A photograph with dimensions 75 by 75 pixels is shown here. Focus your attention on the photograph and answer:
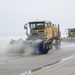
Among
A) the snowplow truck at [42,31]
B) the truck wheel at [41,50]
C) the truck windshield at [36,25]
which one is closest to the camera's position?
the truck wheel at [41,50]

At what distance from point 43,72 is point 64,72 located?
0.92m

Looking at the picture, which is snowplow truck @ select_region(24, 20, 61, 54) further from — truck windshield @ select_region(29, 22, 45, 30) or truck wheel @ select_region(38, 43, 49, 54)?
truck wheel @ select_region(38, 43, 49, 54)

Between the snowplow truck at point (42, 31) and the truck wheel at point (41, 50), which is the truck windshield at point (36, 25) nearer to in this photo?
the snowplow truck at point (42, 31)

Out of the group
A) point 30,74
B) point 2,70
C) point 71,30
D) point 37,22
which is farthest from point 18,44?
point 71,30

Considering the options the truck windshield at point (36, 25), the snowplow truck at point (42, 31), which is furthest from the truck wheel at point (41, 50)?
the truck windshield at point (36, 25)

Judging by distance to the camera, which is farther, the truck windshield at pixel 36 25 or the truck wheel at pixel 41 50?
the truck windshield at pixel 36 25

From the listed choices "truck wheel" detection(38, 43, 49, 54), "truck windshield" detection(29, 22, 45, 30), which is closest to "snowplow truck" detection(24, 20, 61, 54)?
"truck windshield" detection(29, 22, 45, 30)

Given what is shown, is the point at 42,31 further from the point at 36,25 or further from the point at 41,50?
the point at 41,50

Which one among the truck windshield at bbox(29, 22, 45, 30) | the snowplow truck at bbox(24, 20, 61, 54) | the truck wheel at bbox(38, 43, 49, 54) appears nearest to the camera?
the truck wheel at bbox(38, 43, 49, 54)

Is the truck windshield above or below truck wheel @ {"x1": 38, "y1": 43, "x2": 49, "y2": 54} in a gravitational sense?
above

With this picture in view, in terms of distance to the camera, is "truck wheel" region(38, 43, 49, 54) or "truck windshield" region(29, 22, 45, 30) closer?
"truck wheel" region(38, 43, 49, 54)

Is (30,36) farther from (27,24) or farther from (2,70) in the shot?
(2,70)

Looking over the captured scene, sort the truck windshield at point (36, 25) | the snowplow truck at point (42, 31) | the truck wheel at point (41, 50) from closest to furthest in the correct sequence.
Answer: the truck wheel at point (41, 50), the snowplow truck at point (42, 31), the truck windshield at point (36, 25)

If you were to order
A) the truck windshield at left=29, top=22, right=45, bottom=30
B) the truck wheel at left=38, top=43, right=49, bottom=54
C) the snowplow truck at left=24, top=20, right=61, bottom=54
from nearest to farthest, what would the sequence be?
the truck wheel at left=38, top=43, right=49, bottom=54 < the snowplow truck at left=24, top=20, right=61, bottom=54 < the truck windshield at left=29, top=22, right=45, bottom=30
